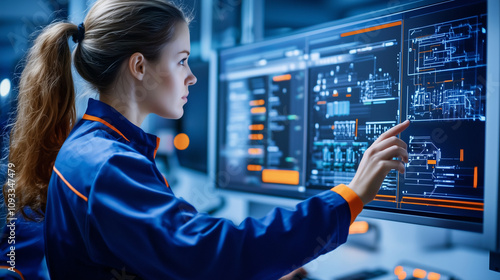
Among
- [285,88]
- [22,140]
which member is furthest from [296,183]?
[22,140]

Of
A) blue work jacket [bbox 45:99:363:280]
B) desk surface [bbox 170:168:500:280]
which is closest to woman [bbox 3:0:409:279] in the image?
blue work jacket [bbox 45:99:363:280]

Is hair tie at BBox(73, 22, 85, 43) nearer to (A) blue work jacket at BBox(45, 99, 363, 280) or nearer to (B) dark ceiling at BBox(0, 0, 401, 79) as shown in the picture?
(A) blue work jacket at BBox(45, 99, 363, 280)

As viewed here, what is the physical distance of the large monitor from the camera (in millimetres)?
800

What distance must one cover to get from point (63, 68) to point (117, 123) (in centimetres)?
24

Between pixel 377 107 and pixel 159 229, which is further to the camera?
pixel 377 107

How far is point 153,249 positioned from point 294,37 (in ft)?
2.58

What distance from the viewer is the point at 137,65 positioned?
88 centimetres

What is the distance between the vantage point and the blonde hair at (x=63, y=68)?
878 millimetres

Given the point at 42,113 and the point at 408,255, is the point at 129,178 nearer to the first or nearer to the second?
the point at 42,113

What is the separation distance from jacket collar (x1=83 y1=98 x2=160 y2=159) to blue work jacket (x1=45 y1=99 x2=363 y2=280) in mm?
104

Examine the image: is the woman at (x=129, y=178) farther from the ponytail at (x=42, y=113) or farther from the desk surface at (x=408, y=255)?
the desk surface at (x=408, y=255)

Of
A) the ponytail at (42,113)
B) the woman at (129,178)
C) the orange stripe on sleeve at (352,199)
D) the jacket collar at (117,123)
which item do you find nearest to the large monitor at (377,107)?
the woman at (129,178)

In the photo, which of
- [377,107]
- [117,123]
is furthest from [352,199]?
[117,123]

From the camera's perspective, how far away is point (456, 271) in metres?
1.06
